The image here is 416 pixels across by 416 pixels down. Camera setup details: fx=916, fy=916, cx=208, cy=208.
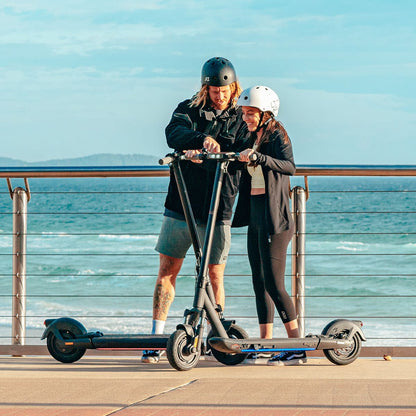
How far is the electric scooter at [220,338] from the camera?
12.8ft

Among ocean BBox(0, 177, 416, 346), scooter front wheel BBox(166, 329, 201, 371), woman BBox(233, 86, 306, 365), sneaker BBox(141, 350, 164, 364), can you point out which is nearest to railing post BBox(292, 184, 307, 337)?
woman BBox(233, 86, 306, 365)

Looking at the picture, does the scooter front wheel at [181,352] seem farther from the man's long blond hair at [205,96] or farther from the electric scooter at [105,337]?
the man's long blond hair at [205,96]

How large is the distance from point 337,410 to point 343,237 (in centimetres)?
2354

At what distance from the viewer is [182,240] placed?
436 centimetres

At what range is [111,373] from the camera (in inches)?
155

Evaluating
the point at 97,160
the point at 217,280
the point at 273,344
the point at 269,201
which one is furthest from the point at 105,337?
the point at 97,160

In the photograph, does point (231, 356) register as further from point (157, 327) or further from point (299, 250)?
point (299, 250)

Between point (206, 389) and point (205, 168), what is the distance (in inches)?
50.0

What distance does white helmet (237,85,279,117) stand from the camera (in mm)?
4148

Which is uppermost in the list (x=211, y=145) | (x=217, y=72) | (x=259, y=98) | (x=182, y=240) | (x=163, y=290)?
(x=217, y=72)

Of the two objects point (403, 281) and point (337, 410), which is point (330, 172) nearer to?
point (337, 410)

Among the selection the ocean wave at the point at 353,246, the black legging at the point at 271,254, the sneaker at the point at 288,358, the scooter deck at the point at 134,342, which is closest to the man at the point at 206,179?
the black legging at the point at 271,254

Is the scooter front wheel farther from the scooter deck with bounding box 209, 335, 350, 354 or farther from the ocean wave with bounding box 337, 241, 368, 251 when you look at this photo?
the ocean wave with bounding box 337, 241, 368, 251

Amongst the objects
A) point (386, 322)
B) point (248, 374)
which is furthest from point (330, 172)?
point (386, 322)
